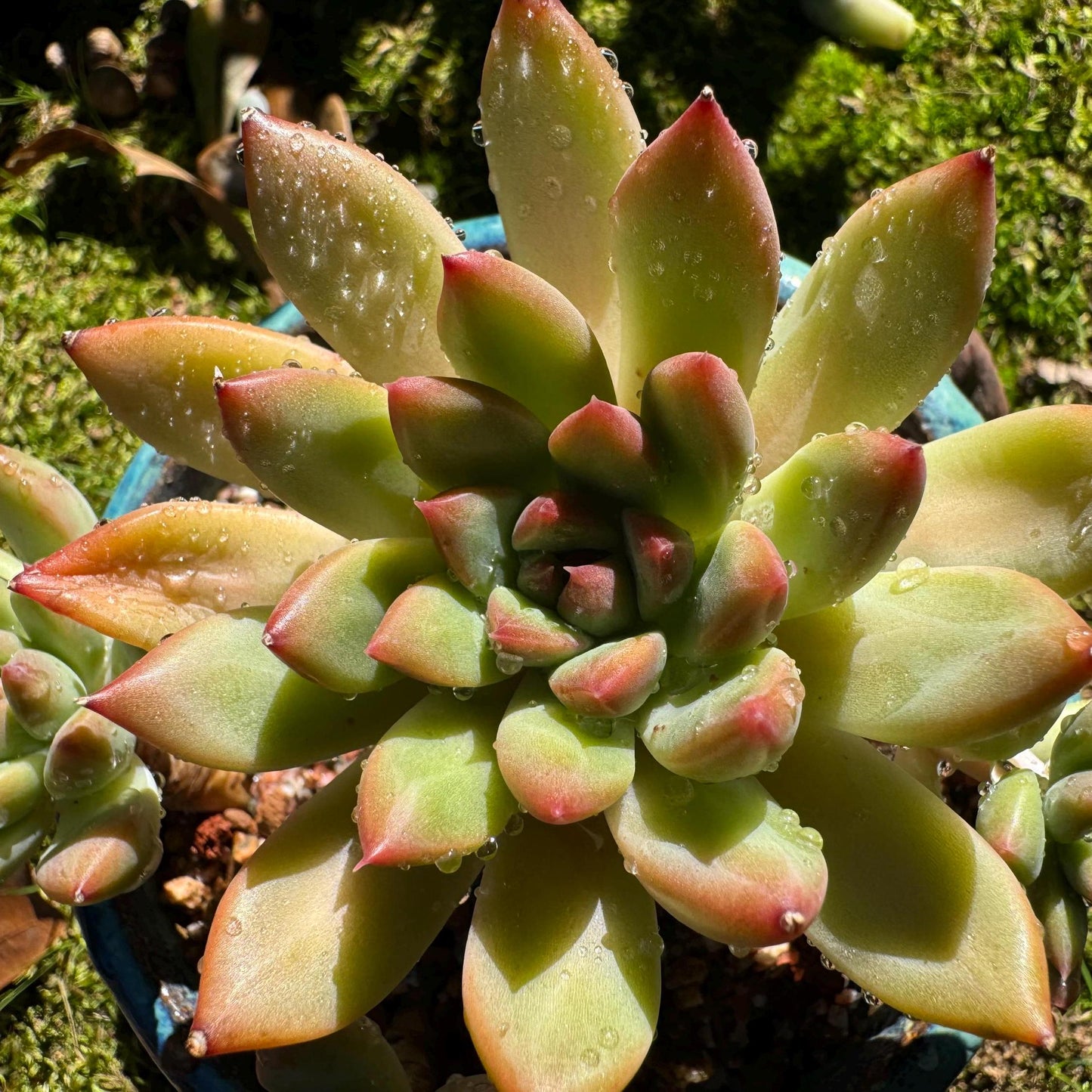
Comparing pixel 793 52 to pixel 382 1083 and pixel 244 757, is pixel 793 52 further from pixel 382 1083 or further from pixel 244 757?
pixel 382 1083

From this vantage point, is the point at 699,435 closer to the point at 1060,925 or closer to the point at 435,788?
the point at 435,788

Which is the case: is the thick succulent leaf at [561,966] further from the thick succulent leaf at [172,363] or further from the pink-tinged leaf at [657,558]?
the thick succulent leaf at [172,363]

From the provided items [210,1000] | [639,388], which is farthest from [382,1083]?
[639,388]

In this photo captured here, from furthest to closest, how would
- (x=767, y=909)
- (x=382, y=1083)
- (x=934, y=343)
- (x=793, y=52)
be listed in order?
(x=793, y=52)
(x=382, y=1083)
(x=934, y=343)
(x=767, y=909)

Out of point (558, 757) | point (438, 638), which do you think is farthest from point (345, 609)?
point (558, 757)

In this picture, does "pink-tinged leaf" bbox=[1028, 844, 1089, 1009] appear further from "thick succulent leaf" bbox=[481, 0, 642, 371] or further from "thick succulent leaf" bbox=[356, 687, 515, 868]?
"thick succulent leaf" bbox=[481, 0, 642, 371]

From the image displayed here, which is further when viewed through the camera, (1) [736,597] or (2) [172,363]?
(2) [172,363]
